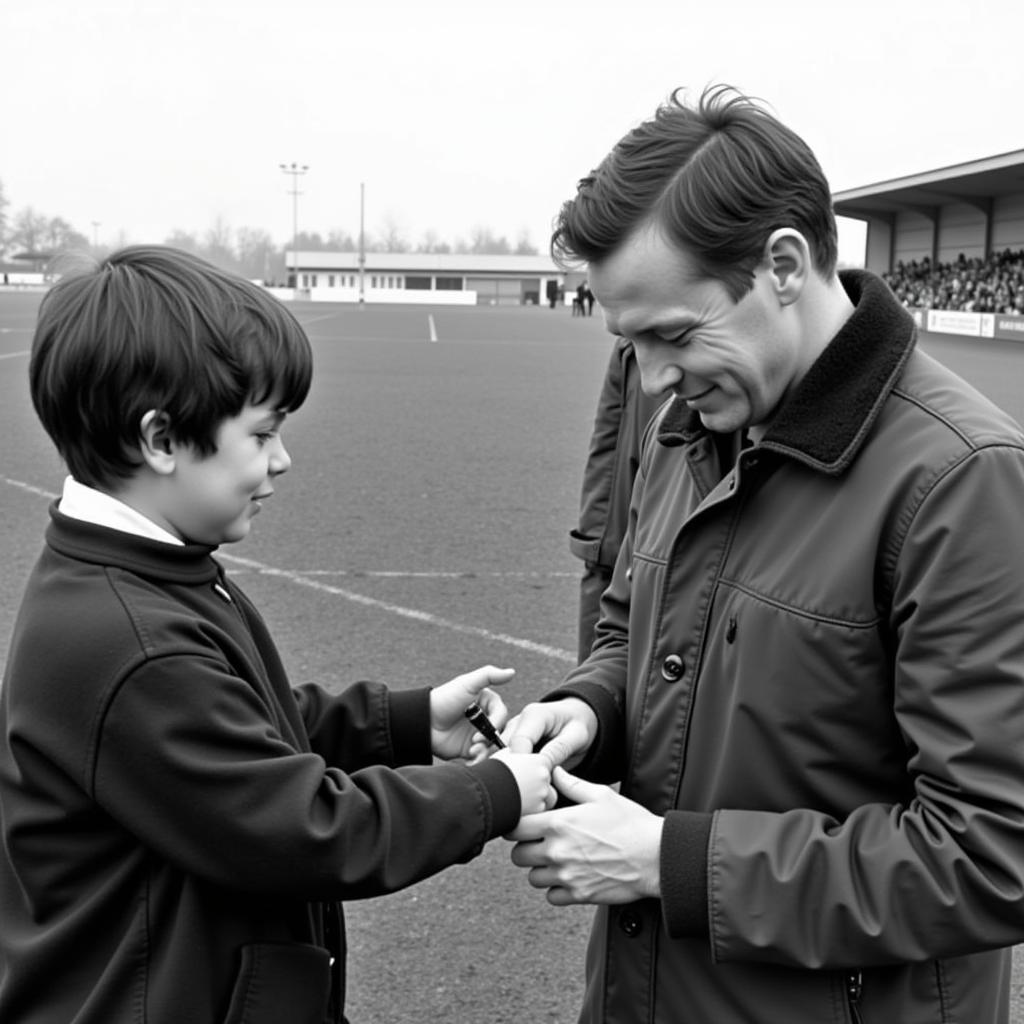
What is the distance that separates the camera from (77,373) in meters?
1.92

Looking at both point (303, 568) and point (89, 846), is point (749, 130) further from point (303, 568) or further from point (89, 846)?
point (303, 568)

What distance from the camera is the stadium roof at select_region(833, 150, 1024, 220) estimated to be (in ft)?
127

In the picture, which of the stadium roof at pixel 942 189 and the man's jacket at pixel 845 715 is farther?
the stadium roof at pixel 942 189

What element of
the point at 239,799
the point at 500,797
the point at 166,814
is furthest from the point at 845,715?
the point at 166,814

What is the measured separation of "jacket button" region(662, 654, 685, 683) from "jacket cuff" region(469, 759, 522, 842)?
30 centimetres

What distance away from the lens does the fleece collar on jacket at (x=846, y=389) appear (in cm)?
182

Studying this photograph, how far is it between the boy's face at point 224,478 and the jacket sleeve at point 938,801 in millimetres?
935

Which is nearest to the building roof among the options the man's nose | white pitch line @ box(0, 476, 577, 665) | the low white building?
the low white building

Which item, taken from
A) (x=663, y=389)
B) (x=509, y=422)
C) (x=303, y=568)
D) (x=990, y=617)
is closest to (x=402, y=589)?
(x=303, y=568)


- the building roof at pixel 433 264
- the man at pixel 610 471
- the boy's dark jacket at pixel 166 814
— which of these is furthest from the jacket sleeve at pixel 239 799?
the building roof at pixel 433 264

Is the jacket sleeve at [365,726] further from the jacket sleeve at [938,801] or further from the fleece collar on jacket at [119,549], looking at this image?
the jacket sleeve at [938,801]

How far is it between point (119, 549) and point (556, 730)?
0.84 meters

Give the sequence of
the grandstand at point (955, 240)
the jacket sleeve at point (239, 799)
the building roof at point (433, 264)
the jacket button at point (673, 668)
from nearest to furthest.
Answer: the jacket sleeve at point (239, 799), the jacket button at point (673, 668), the grandstand at point (955, 240), the building roof at point (433, 264)

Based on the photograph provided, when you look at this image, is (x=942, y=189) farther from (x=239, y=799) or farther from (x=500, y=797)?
(x=239, y=799)
